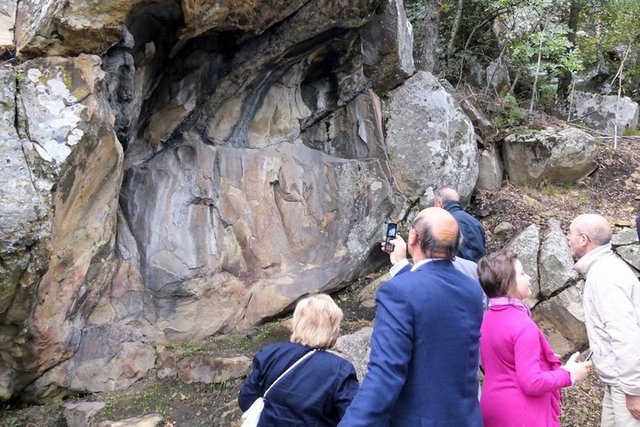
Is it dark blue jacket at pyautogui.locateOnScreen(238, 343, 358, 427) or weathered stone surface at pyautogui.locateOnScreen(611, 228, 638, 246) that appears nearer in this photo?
dark blue jacket at pyautogui.locateOnScreen(238, 343, 358, 427)

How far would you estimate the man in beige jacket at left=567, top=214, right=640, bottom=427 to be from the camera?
3410mm

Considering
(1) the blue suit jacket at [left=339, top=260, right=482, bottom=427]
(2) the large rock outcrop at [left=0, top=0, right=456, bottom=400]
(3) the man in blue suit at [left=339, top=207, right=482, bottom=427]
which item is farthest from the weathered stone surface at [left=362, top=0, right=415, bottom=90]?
(1) the blue suit jacket at [left=339, top=260, right=482, bottom=427]

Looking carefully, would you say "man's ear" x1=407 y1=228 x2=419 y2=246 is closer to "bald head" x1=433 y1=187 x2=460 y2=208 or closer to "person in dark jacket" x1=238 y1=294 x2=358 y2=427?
"person in dark jacket" x1=238 y1=294 x2=358 y2=427

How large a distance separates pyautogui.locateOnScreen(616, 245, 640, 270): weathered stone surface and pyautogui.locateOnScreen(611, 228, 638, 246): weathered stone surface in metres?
0.10

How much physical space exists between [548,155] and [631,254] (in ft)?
8.24

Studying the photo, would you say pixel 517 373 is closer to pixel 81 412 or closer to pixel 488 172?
pixel 81 412

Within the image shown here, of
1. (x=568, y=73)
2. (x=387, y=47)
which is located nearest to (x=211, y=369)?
(x=387, y=47)

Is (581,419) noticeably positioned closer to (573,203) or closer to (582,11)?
(573,203)

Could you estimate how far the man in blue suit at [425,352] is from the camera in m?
2.39

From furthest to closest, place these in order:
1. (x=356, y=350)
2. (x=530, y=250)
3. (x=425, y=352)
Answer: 1. (x=530, y=250)
2. (x=356, y=350)
3. (x=425, y=352)

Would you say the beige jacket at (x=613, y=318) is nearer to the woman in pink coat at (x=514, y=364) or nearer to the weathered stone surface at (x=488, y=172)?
the woman in pink coat at (x=514, y=364)

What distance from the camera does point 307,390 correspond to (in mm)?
2912

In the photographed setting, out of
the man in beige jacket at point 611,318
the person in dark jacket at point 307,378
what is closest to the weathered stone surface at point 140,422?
the person in dark jacket at point 307,378

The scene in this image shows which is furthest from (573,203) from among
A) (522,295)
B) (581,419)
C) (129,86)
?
(129,86)
